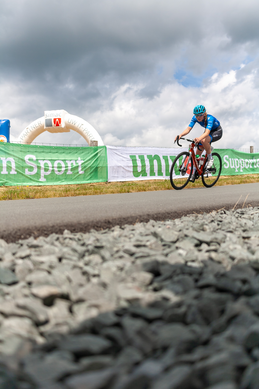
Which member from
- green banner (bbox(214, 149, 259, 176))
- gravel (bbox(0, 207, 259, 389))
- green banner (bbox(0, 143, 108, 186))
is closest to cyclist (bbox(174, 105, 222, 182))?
gravel (bbox(0, 207, 259, 389))

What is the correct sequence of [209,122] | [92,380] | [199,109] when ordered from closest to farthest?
[92,380]
[199,109]
[209,122]

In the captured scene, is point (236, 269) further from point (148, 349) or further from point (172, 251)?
point (148, 349)

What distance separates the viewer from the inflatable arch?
61.1 ft

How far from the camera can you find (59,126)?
19.0m

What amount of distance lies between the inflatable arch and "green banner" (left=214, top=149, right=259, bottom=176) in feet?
26.4

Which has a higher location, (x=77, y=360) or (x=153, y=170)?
(x=153, y=170)

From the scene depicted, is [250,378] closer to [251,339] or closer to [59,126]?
[251,339]

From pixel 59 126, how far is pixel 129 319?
1931 centimetres

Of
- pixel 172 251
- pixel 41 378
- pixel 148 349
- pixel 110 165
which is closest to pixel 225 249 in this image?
pixel 172 251

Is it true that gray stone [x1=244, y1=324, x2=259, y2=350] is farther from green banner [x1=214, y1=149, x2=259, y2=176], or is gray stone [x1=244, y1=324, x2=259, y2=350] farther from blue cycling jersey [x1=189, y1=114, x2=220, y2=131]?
green banner [x1=214, y1=149, x2=259, y2=176]

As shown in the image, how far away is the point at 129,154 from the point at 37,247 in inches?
489

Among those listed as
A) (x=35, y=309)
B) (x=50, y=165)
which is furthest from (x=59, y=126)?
(x=35, y=309)

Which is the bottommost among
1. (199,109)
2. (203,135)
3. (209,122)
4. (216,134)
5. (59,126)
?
(203,135)

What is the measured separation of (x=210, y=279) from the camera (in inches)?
54.8
